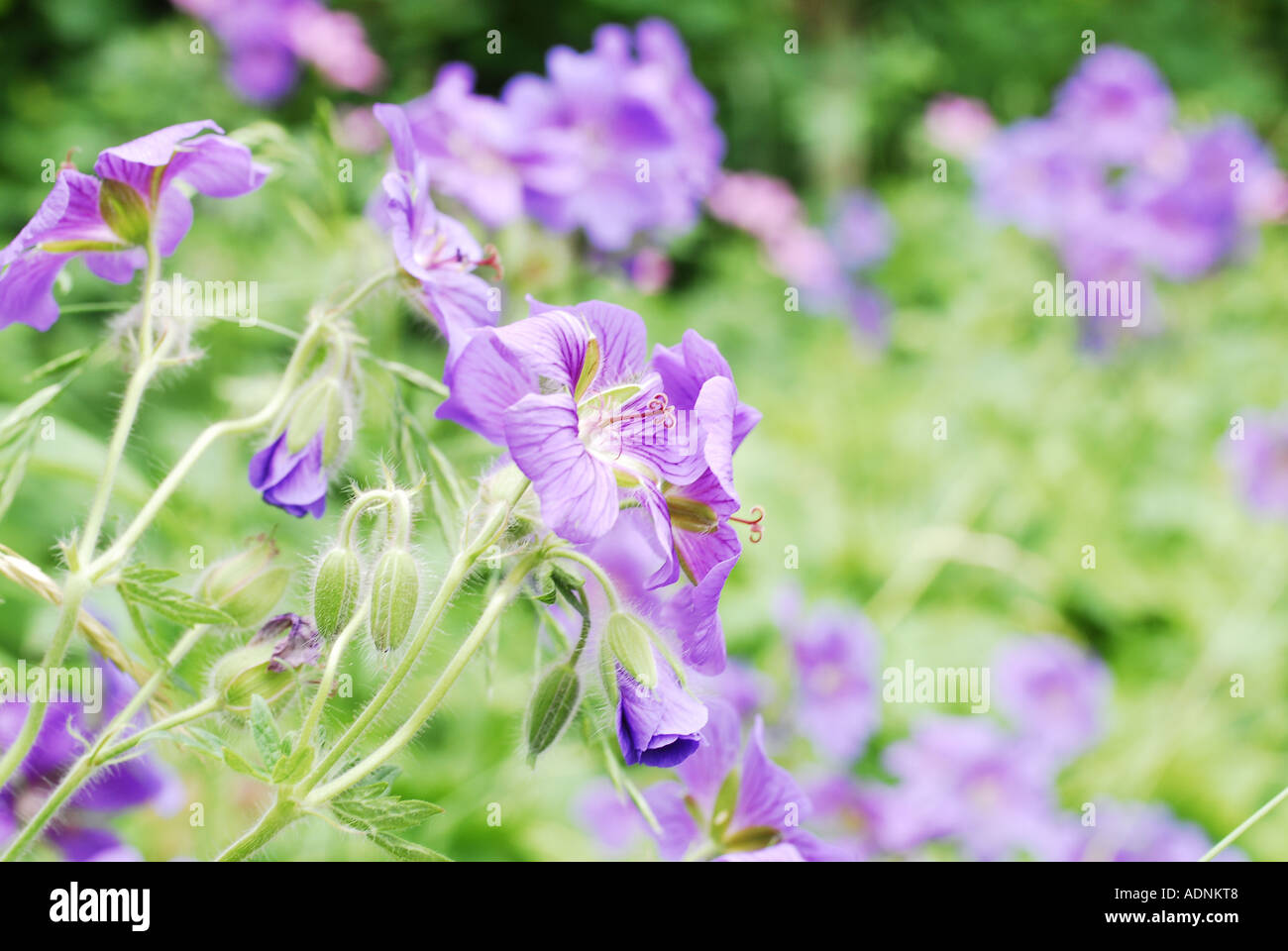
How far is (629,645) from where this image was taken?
0.43 metres

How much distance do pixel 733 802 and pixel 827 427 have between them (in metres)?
1.74

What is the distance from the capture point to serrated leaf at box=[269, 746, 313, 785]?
1.23 feet

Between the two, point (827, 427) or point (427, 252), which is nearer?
point (427, 252)

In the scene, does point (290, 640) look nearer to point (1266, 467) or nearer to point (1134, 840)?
point (1134, 840)

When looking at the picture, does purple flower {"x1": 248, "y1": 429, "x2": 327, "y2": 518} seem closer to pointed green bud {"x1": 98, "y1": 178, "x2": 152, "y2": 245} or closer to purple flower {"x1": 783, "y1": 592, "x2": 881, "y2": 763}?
pointed green bud {"x1": 98, "y1": 178, "x2": 152, "y2": 245}

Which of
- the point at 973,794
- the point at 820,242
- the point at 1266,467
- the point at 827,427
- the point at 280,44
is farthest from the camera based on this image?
the point at 820,242

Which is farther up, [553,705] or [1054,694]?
[553,705]

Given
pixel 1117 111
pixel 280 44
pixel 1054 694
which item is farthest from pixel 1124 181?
pixel 280 44

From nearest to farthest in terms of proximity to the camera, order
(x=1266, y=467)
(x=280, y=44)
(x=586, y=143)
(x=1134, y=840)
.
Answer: (x=586, y=143)
(x=1134, y=840)
(x=1266, y=467)
(x=280, y=44)

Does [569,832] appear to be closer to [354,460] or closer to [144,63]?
[354,460]

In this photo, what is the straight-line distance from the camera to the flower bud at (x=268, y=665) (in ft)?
1.45

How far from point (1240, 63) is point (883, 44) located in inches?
60.1
